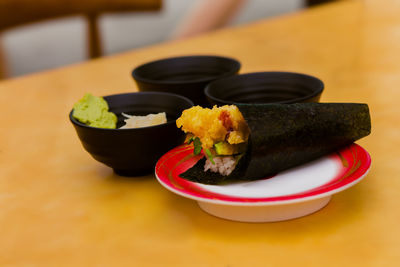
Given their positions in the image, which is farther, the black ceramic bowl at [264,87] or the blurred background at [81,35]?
the blurred background at [81,35]

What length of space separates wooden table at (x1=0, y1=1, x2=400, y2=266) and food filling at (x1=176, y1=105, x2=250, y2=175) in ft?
0.36

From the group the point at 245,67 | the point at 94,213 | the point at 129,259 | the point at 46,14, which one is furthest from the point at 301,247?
the point at 46,14

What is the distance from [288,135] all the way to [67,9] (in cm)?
173

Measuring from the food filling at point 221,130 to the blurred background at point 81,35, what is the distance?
7.32 ft

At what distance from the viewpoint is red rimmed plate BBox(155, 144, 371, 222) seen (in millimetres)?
799

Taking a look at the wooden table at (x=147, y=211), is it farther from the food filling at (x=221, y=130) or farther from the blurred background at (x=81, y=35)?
the blurred background at (x=81, y=35)

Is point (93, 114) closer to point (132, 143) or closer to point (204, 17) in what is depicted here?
point (132, 143)

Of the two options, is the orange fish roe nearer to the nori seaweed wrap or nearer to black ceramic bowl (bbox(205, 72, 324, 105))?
Answer: the nori seaweed wrap

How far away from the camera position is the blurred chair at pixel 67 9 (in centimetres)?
222

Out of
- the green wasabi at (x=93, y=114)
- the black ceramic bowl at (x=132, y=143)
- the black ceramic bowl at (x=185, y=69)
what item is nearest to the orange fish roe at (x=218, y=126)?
the black ceramic bowl at (x=132, y=143)

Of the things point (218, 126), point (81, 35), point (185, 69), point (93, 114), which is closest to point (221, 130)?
point (218, 126)

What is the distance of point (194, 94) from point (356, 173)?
1.52ft

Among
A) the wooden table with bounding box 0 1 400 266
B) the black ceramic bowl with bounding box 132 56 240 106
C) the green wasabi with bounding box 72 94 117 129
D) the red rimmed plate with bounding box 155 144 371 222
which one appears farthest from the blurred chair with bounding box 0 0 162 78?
the red rimmed plate with bounding box 155 144 371 222

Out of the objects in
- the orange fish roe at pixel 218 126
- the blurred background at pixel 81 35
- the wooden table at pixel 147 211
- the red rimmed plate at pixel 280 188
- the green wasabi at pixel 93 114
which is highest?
the orange fish roe at pixel 218 126
